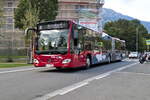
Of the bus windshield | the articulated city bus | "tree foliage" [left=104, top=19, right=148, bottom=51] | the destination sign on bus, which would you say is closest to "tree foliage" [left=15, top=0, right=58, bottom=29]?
the articulated city bus

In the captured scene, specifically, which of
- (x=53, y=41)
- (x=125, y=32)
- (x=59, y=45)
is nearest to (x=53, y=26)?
(x=53, y=41)

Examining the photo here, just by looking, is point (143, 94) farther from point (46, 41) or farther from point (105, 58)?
point (105, 58)

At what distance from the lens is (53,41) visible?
15656mm

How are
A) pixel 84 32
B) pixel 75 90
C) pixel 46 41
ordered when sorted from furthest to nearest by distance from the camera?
1. pixel 84 32
2. pixel 46 41
3. pixel 75 90

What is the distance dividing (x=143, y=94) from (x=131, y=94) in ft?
1.45

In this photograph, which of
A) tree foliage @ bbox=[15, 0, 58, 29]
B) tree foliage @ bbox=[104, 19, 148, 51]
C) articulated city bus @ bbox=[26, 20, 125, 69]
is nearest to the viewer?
Result: articulated city bus @ bbox=[26, 20, 125, 69]

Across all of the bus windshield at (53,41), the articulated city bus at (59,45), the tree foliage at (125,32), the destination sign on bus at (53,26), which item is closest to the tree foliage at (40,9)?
the articulated city bus at (59,45)

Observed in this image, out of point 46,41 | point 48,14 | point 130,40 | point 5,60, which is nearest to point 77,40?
point 46,41

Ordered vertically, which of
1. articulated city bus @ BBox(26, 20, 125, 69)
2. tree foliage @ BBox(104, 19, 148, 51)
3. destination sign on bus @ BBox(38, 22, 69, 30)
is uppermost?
tree foliage @ BBox(104, 19, 148, 51)

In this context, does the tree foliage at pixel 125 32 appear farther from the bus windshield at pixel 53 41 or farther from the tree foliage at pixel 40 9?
the bus windshield at pixel 53 41

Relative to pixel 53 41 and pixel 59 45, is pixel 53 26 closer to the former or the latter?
pixel 53 41

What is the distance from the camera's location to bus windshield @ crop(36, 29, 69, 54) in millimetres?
15469

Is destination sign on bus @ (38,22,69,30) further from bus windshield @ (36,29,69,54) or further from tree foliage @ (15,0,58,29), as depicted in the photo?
tree foliage @ (15,0,58,29)

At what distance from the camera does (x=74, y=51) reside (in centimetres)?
1612
